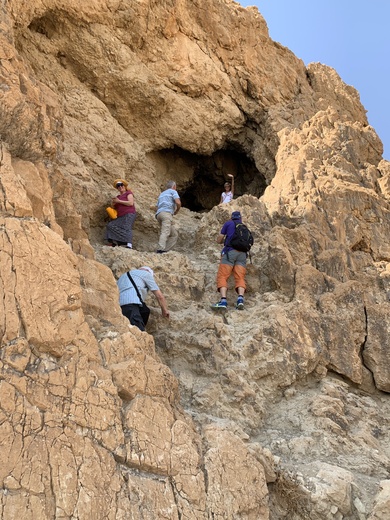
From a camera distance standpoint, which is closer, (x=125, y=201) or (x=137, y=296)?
(x=137, y=296)

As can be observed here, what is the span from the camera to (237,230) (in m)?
9.31

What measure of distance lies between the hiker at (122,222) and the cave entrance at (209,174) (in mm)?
3752

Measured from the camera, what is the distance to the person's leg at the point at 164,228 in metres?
10.6

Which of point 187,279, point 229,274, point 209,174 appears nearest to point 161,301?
point 187,279

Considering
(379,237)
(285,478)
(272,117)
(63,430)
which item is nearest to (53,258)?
(63,430)

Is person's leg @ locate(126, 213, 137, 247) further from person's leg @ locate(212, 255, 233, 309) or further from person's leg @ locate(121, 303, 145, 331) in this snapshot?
person's leg @ locate(121, 303, 145, 331)

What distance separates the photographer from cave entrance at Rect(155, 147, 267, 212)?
14414 millimetres

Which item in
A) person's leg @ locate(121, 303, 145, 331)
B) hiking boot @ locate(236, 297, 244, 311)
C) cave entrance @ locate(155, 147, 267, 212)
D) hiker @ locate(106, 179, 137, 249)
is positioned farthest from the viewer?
cave entrance @ locate(155, 147, 267, 212)

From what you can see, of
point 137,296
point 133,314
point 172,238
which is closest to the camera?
point 133,314

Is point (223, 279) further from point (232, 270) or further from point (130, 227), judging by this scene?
point (130, 227)

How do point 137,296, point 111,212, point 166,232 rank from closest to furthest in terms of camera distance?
1. point 137,296
2. point 111,212
3. point 166,232

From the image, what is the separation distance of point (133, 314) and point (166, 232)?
329 cm

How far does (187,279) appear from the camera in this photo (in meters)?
9.25

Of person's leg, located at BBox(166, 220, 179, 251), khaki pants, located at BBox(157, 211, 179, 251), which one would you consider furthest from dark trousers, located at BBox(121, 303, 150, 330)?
person's leg, located at BBox(166, 220, 179, 251)
